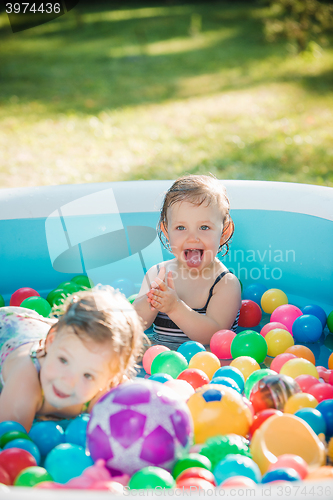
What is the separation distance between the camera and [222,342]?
1.92 metres

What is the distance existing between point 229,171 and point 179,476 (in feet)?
9.99

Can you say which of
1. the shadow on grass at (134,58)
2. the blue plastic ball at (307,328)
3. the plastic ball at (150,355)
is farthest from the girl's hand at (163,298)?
the shadow on grass at (134,58)

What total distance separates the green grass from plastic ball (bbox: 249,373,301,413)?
2.53m

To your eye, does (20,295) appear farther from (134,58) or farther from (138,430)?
(134,58)

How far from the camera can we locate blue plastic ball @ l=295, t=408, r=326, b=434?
133 cm

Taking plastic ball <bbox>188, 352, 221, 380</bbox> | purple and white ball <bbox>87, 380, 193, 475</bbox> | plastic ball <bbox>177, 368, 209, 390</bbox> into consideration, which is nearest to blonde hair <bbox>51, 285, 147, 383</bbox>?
purple and white ball <bbox>87, 380, 193, 475</bbox>

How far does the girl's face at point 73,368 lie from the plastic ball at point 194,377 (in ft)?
1.07

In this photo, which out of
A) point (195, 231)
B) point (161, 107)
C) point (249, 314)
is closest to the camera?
point (195, 231)

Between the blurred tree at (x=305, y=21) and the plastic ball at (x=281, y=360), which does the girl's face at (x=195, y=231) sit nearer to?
the plastic ball at (x=281, y=360)

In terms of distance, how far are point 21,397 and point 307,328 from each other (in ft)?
3.57

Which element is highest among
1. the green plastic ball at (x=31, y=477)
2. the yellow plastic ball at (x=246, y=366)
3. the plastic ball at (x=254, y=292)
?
the green plastic ball at (x=31, y=477)

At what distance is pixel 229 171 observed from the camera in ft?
13.1

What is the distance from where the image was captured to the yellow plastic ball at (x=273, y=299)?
2295mm

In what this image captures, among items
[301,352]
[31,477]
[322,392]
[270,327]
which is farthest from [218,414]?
[270,327]
